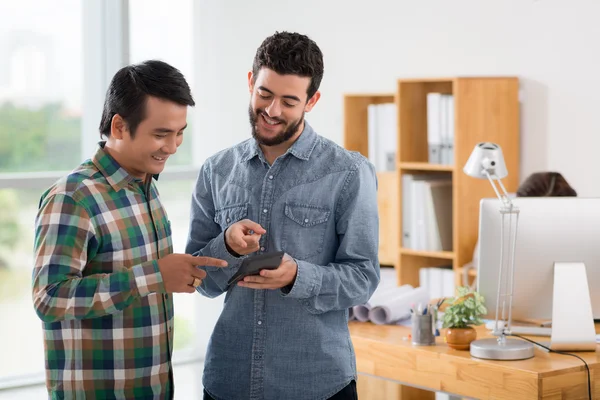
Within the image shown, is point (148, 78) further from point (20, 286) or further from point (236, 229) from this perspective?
point (20, 286)

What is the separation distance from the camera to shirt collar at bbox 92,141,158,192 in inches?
72.3

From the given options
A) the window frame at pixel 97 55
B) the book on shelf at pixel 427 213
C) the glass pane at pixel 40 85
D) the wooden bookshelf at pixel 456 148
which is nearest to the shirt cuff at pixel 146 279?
the wooden bookshelf at pixel 456 148

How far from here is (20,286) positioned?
5.97 m

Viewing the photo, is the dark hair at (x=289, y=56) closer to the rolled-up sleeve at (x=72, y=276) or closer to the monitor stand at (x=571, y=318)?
the rolled-up sleeve at (x=72, y=276)

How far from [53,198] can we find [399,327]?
1761 mm

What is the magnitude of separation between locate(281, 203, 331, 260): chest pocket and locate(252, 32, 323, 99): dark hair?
0.92 feet

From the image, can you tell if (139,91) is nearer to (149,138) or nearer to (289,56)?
(149,138)

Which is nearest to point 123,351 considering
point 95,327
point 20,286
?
point 95,327

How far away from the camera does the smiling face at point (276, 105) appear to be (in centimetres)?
200

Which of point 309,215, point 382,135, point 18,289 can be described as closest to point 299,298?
point 309,215

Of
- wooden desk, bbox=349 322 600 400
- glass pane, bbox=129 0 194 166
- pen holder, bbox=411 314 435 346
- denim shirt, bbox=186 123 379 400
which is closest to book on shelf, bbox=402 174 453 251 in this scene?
wooden desk, bbox=349 322 600 400

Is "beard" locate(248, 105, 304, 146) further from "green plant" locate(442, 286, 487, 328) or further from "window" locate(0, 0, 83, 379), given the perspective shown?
"window" locate(0, 0, 83, 379)

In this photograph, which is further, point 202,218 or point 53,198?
point 202,218

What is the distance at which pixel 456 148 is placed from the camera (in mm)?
4227
